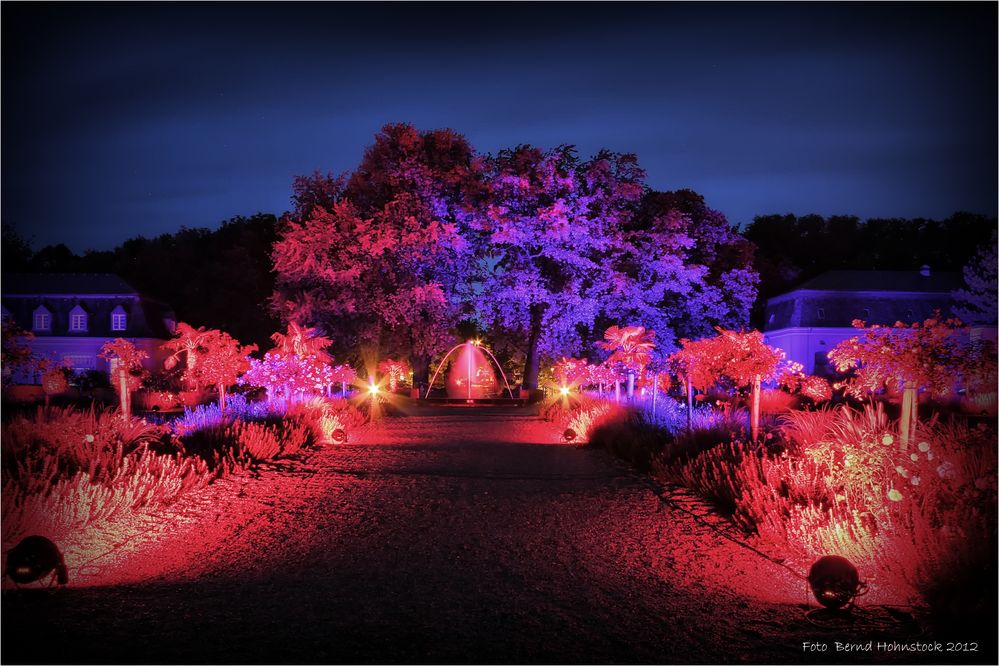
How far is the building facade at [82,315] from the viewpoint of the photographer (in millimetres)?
A: 46562

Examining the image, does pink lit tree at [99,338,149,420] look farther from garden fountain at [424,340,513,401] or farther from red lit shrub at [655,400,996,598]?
garden fountain at [424,340,513,401]

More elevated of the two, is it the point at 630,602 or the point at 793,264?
the point at 793,264

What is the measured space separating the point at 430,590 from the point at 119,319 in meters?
46.6

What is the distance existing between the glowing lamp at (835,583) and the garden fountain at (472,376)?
3598cm

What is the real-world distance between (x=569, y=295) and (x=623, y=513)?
25746mm

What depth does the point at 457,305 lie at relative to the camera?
37156mm

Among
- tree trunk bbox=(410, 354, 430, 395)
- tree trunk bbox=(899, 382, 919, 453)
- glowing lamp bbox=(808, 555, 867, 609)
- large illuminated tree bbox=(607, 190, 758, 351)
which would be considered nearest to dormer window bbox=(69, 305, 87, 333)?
tree trunk bbox=(410, 354, 430, 395)

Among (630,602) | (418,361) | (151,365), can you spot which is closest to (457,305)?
(418,361)

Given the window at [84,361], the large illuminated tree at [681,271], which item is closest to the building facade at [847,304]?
the large illuminated tree at [681,271]

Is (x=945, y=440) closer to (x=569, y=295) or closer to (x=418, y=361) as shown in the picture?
(x=569, y=295)

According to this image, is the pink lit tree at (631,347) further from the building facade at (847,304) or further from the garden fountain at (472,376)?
the building facade at (847,304)

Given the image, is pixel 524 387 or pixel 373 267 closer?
pixel 373 267

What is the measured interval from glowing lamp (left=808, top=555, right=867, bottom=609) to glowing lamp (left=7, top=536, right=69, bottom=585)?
577 cm

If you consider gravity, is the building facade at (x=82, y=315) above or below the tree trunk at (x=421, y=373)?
above
